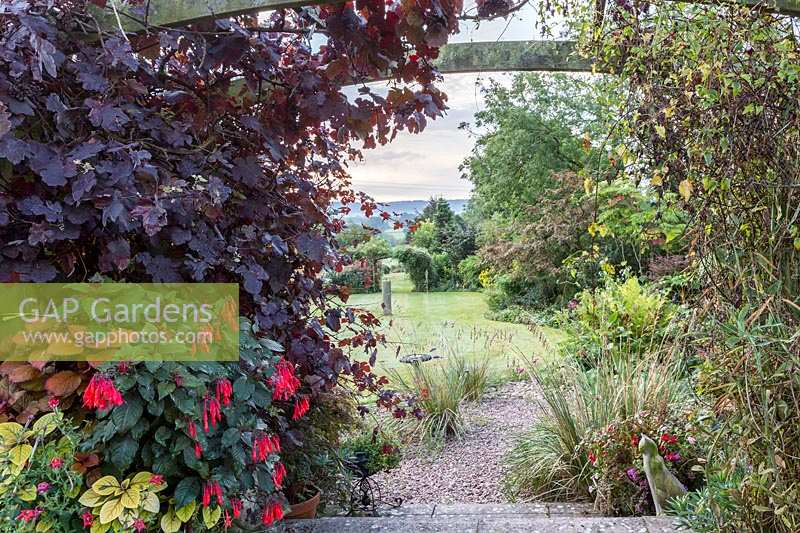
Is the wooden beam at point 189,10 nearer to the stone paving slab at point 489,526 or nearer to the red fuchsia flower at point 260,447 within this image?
the red fuchsia flower at point 260,447

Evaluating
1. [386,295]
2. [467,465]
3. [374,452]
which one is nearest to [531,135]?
[386,295]

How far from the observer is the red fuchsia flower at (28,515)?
3.98 feet

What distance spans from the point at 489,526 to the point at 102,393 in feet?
4.61

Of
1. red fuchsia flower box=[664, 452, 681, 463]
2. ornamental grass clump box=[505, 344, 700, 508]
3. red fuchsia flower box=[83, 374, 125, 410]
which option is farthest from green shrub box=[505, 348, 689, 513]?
red fuchsia flower box=[83, 374, 125, 410]

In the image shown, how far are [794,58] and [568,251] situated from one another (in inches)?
274

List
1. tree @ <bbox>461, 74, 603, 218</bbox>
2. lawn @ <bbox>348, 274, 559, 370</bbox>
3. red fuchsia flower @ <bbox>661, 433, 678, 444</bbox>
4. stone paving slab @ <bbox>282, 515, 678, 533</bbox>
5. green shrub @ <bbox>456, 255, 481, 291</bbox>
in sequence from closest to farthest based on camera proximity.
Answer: stone paving slab @ <bbox>282, 515, 678, 533</bbox>, red fuchsia flower @ <bbox>661, 433, 678, 444</bbox>, lawn @ <bbox>348, 274, 559, 370</bbox>, tree @ <bbox>461, 74, 603, 218</bbox>, green shrub @ <bbox>456, 255, 481, 291</bbox>

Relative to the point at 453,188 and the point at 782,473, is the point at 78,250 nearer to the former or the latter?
the point at 782,473

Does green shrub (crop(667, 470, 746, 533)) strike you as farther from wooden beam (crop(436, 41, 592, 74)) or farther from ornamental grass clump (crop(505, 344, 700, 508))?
wooden beam (crop(436, 41, 592, 74))

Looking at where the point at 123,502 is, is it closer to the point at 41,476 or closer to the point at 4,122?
the point at 41,476

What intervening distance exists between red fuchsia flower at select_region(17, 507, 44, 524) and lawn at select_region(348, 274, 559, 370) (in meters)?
1.88

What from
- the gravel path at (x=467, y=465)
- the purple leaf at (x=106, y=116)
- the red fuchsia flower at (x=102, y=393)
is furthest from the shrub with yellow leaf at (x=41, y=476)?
the gravel path at (x=467, y=465)

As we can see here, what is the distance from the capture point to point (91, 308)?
1.34 meters

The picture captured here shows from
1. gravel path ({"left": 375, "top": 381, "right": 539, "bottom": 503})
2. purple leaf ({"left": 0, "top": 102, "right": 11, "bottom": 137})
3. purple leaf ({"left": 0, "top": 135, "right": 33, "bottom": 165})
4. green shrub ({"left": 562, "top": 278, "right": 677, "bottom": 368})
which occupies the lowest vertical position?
gravel path ({"left": 375, "top": 381, "right": 539, "bottom": 503})

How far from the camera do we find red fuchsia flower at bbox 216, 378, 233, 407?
51.4 inches
